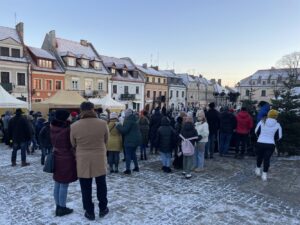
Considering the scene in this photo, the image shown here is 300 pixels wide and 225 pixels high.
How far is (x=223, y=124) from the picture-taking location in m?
8.32

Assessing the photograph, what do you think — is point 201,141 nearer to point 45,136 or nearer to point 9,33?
point 45,136

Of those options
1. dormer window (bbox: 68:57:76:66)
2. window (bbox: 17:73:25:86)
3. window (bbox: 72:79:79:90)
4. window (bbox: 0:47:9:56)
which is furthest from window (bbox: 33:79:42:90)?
dormer window (bbox: 68:57:76:66)

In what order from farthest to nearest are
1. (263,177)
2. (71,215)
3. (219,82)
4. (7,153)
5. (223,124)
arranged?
(219,82)
(7,153)
(223,124)
(263,177)
(71,215)

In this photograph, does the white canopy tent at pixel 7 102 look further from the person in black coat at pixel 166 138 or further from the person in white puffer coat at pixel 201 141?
the person in white puffer coat at pixel 201 141

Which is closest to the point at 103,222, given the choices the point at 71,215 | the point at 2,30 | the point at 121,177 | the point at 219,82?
the point at 71,215

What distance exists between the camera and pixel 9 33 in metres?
26.9

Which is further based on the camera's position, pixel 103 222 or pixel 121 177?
pixel 121 177

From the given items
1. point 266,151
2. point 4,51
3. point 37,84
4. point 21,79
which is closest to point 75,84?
point 37,84

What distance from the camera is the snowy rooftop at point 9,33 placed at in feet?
85.4

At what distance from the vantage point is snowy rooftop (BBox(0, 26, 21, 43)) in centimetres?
2603

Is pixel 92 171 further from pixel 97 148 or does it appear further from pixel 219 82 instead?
pixel 219 82

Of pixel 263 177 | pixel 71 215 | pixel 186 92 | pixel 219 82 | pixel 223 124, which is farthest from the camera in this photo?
pixel 219 82

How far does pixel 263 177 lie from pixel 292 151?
3269 millimetres

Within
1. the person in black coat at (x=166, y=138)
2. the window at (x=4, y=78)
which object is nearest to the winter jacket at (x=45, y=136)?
the person in black coat at (x=166, y=138)
